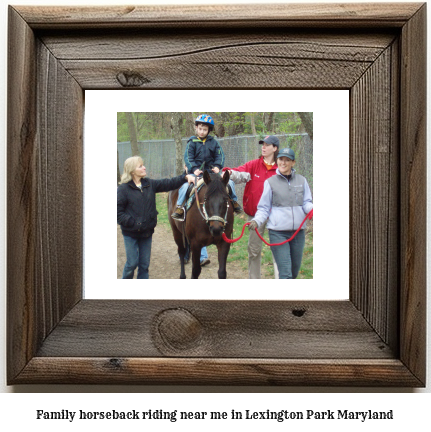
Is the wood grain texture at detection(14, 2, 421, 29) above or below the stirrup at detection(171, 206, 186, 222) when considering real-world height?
above

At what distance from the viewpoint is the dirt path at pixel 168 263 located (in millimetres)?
958

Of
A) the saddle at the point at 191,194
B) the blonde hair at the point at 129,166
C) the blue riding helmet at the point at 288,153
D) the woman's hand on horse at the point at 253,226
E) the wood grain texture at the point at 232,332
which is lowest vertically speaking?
the wood grain texture at the point at 232,332

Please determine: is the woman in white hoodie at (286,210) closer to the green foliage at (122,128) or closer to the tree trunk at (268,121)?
the tree trunk at (268,121)

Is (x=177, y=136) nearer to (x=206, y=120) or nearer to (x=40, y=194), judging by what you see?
(x=206, y=120)

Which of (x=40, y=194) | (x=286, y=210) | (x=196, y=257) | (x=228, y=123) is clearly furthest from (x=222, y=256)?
(x=40, y=194)

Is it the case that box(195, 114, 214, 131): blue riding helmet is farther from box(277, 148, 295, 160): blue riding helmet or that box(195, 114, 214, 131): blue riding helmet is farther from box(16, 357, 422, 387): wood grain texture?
box(16, 357, 422, 387): wood grain texture

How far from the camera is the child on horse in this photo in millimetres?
944

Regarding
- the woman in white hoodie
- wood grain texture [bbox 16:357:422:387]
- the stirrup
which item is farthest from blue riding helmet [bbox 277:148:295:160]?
wood grain texture [bbox 16:357:422:387]

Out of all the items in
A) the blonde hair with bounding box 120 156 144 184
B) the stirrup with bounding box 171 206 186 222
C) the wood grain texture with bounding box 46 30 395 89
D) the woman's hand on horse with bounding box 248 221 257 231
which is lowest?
the woman's hand on horse with bounding box 248 221 257 231

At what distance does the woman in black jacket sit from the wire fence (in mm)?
16

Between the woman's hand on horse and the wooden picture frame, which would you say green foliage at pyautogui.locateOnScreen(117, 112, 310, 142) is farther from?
the woman's hand on horse

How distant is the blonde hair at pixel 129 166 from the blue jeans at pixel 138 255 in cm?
11

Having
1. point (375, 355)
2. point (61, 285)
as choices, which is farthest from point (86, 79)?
point (375, 355)

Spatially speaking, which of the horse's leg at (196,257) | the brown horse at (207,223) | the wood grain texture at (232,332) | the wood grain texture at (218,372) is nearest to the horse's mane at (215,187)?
the brown horse at (207,223)
